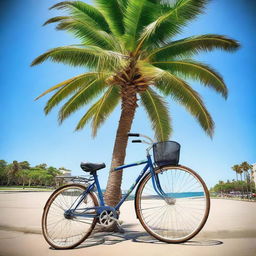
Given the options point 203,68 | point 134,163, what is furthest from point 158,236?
point 203,68

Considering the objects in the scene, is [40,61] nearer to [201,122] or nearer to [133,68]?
[133,68]

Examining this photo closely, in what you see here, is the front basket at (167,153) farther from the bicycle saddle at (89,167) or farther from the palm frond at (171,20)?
the palm frond at (171,20)

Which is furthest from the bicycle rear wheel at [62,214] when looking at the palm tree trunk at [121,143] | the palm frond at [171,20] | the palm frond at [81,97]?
the palm frond at [81,97]

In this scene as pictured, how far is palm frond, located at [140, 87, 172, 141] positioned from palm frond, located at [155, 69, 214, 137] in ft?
2.07

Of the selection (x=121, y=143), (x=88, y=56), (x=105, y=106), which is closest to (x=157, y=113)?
(x=105, y=106)

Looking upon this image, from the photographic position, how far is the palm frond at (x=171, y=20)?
5111 mm

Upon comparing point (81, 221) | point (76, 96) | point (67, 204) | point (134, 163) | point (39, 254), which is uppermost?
point (76, 96)

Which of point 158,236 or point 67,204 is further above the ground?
point 67,204

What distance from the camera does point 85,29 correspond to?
6.07 meters

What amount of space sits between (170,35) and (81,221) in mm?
5349

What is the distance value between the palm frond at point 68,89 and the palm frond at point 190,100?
1956 millimetres

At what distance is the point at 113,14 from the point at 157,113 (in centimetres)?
338

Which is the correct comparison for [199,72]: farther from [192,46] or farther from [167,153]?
[167,153]

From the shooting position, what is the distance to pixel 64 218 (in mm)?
3363
